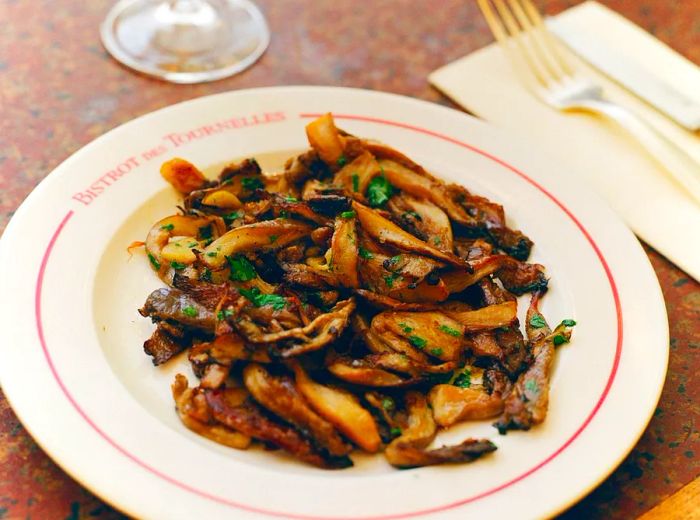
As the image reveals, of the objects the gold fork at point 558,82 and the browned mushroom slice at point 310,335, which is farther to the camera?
the gold fork at point 558,82

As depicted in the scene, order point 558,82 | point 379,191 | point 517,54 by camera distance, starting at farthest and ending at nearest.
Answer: point 517,54 < point 558,82 < point 379,191

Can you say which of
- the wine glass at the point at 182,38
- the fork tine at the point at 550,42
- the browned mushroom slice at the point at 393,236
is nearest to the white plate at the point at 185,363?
the browned mushroom slice at the point at 393,236

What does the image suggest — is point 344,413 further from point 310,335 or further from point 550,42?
point 550,42

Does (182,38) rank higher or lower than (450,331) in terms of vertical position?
lower

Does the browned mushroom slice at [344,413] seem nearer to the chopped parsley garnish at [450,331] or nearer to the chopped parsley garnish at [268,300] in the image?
the chopped parsley garnish at [268,300]

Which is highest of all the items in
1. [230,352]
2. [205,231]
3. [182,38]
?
[230,352]

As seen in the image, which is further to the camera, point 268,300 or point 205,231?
point 205,231

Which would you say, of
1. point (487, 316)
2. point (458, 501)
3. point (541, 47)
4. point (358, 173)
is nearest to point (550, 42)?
point (541, 47)
